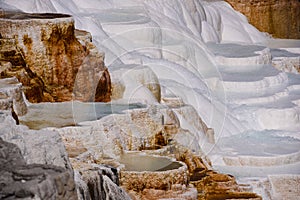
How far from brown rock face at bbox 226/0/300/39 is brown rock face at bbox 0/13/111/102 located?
36.7 ft

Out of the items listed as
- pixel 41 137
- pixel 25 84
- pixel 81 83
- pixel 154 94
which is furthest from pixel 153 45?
pixel 41 137

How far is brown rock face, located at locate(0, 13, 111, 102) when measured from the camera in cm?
784

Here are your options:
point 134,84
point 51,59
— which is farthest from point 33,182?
point 134,84

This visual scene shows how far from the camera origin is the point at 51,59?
813 centimetres

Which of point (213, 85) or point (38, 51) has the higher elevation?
point (38, 51)

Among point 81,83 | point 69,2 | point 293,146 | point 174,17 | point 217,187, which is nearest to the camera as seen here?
point 217,187

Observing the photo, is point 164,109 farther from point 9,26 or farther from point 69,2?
point 69,2

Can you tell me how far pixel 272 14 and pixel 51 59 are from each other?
12.1 m

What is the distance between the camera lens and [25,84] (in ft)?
24.7

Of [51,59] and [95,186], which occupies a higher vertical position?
[51,59]

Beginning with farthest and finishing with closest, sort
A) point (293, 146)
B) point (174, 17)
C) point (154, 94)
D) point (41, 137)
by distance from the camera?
1. point (174, 17)
2. point (293, 146)
3. point (154, 94)
4. point (41, 137)

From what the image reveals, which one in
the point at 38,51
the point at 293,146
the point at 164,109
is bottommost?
the point at 293,146

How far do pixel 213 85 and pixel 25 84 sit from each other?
19.6 feet

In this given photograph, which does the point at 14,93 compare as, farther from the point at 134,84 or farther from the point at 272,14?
the point at 272,14
